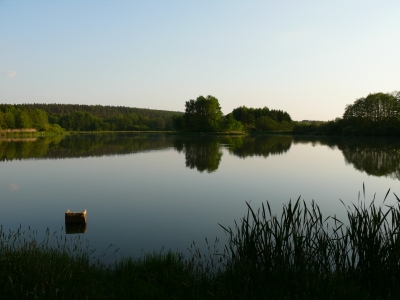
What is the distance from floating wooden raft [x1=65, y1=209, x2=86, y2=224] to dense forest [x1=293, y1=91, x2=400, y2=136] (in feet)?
195

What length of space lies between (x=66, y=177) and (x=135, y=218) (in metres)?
8.85

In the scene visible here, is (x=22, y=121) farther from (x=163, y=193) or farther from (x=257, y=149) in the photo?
(x=163, y=193)

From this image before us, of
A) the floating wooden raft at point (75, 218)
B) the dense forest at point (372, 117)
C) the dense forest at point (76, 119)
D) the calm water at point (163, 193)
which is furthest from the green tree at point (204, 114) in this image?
the floating wooden raft at point (75, 218)

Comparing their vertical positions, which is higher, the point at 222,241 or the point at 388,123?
the point at 388,123

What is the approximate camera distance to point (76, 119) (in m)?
122

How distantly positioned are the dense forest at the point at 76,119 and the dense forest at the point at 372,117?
4184 centimetres

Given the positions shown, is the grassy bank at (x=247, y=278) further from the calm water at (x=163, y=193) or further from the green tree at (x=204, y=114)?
the green tree at (x=204, y=114)

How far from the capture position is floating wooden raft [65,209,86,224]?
8.24 m

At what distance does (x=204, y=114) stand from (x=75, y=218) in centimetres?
7108

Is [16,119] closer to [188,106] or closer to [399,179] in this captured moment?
[188,106]

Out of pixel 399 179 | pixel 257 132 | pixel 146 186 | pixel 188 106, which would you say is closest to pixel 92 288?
pixel 146 186

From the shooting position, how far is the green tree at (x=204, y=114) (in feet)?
257

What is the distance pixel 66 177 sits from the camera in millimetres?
16688

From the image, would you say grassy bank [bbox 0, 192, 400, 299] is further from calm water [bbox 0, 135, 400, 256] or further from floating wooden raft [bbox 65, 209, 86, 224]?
floating wooden raft [bbox 65, 209, 86, 224]
